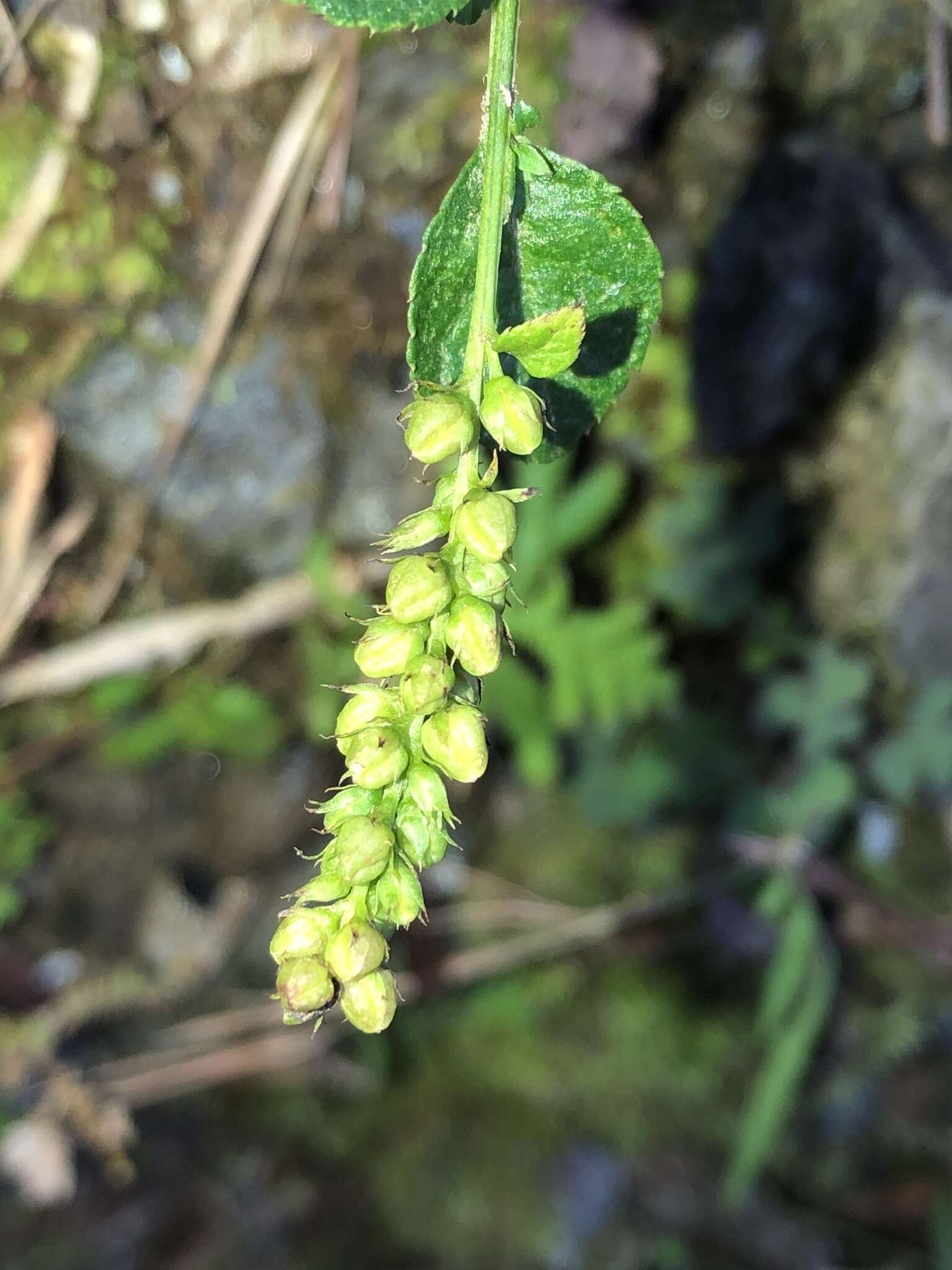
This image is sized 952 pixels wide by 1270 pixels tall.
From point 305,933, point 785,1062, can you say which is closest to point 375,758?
point 305,933

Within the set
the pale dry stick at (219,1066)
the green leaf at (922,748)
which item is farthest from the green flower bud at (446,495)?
the pale dry stick at (219,1066)

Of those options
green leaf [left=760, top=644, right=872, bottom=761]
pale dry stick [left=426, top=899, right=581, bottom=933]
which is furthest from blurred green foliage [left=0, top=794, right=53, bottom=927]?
green leaf [left=760, top=644, right=872, bottom=761]

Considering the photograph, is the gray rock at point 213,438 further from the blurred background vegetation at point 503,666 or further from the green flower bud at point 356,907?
the green flower bud at point 356,907

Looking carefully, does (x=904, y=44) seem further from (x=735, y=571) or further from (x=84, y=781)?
(x=84, y=781)

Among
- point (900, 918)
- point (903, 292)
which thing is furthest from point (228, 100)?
point (900, 918)

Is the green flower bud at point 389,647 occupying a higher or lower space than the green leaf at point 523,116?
lower
